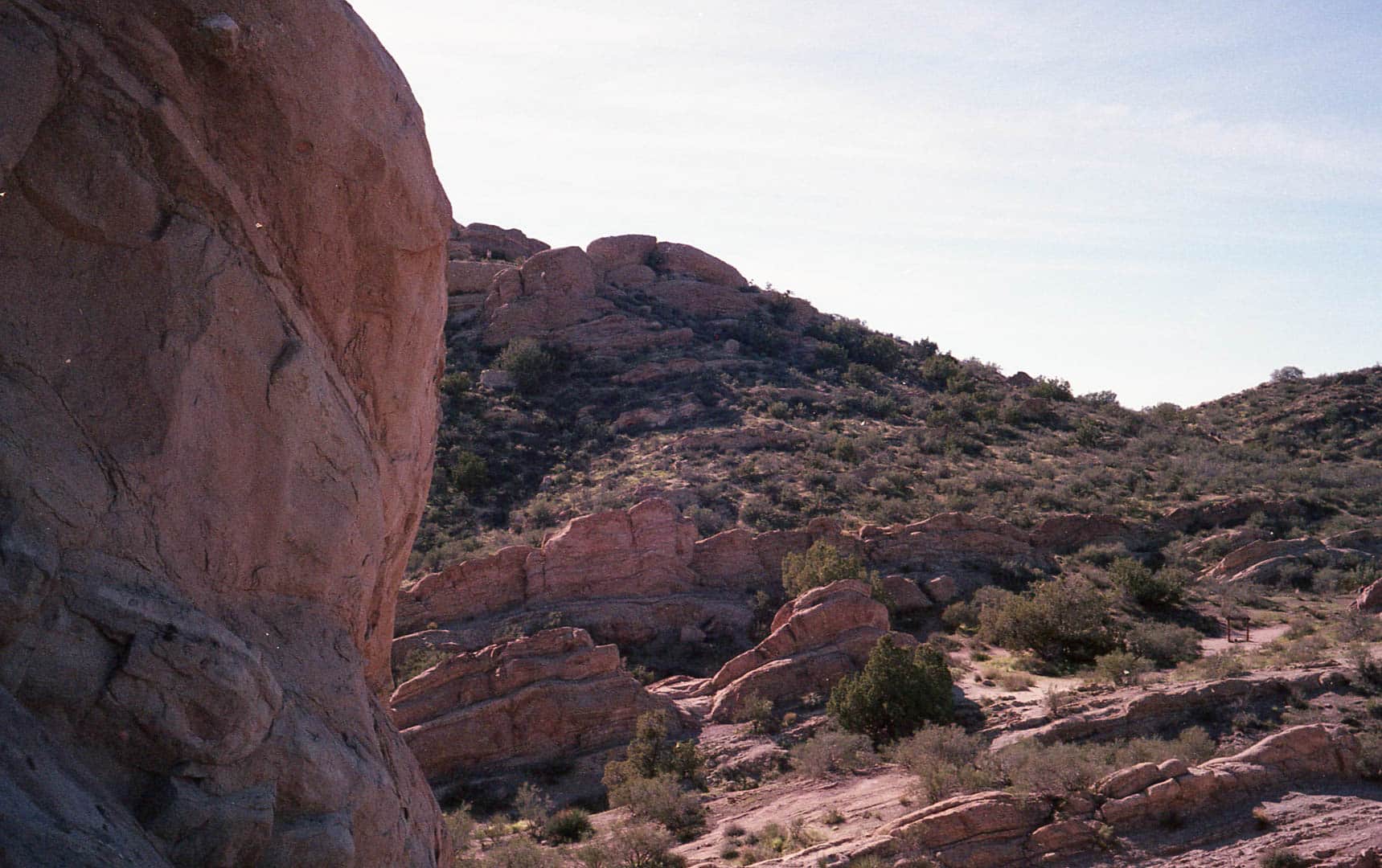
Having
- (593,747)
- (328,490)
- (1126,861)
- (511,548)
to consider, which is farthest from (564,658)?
(328,490)

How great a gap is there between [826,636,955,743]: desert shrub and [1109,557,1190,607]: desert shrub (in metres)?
11.0

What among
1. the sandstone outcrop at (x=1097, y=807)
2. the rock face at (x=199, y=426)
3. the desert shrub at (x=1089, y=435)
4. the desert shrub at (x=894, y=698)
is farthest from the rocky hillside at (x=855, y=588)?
the rock face at (x=199, y=426)

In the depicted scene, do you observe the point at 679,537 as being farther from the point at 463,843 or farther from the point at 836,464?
the point at 463,843

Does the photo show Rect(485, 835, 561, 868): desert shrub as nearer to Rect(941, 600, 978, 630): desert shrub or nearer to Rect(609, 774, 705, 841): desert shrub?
Rect(609, 774, 705, 841): desert shrub

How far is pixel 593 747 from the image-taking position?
20.0 metres

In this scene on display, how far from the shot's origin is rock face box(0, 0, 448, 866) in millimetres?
4352

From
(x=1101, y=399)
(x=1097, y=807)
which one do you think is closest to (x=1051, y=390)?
(x=1101, y=399)

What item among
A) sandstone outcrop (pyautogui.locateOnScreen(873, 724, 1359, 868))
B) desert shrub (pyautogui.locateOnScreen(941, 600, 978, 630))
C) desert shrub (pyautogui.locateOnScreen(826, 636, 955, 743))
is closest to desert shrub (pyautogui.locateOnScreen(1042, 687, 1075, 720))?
desert shrub (pyautogui.locateOnScreen(826, 636, 955, 743))

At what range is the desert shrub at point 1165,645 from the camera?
23144 millimetres

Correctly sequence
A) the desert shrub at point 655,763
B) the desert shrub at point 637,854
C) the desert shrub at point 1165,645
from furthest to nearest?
the desert shrub at point 1165,645 → the desert shrub at point 655,763 → the desert shrub at point 637,854

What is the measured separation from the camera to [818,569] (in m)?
26.6

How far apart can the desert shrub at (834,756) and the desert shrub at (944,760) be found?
53 centimetres

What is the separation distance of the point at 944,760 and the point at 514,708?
854 cm

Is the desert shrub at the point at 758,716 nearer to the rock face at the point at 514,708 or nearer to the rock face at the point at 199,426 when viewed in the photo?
the rock face at the point at 514,708
